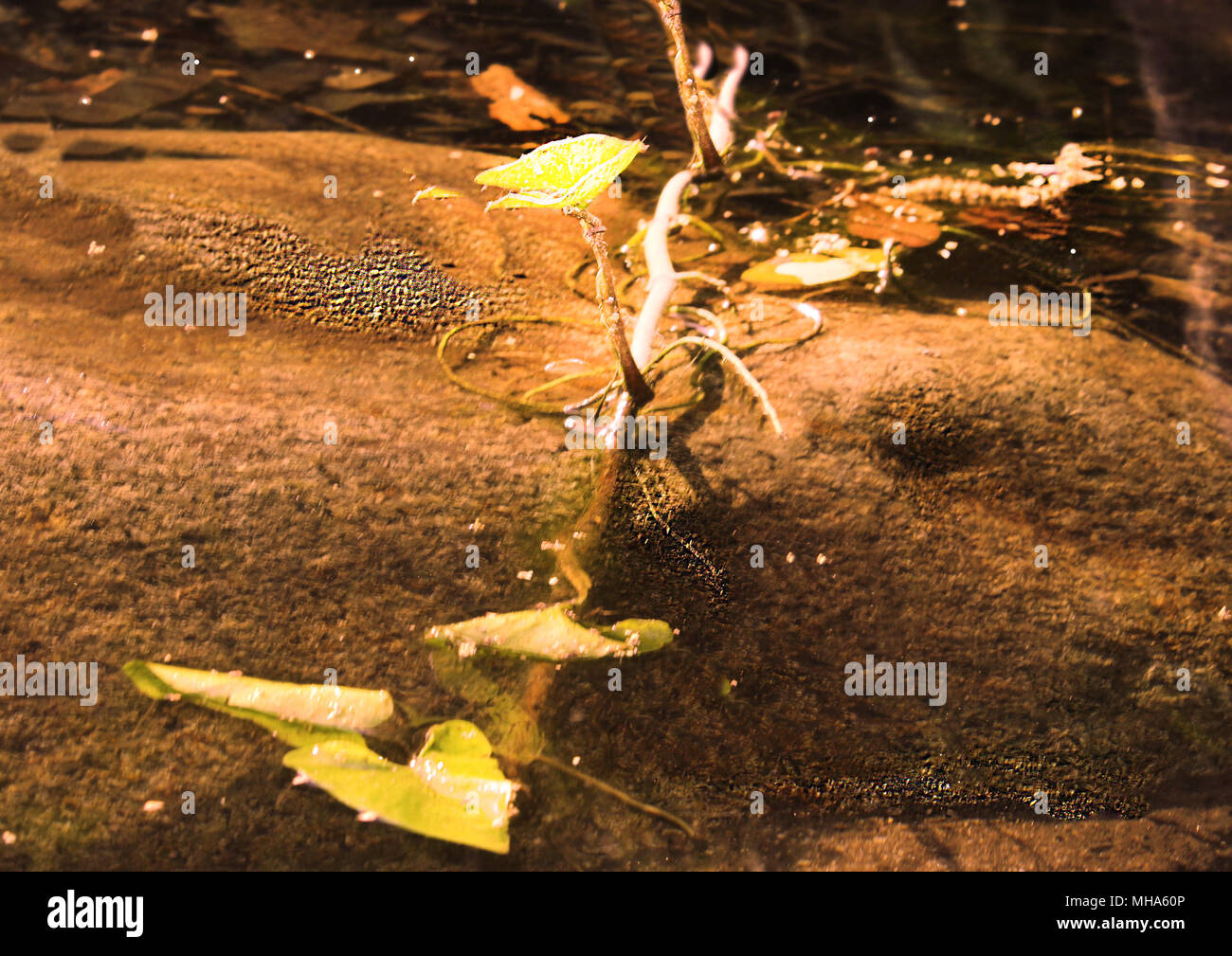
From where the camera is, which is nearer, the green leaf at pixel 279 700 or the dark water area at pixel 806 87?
the green leaf at pixel 279 700

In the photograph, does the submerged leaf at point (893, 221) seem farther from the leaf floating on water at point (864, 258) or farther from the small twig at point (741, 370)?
the small twig at point (741, 370)

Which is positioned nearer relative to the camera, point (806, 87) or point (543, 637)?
point (543, 637)

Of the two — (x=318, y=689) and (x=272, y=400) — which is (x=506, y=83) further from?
(x=318, y=689)

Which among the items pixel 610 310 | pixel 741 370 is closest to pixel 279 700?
pixel 610 310

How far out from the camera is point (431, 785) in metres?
1.21

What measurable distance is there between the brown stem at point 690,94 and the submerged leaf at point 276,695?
1607mm

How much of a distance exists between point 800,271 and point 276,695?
57.9 inches

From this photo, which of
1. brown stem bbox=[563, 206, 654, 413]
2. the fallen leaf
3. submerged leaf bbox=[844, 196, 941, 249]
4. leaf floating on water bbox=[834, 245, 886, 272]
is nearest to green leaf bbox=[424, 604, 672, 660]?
brown stem bbox=[563, 206, 654, 413]

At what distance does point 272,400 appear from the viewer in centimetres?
164

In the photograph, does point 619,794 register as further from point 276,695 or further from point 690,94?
point 690,94

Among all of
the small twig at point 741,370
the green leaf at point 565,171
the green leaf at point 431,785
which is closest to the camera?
the green leaf at point 431,785

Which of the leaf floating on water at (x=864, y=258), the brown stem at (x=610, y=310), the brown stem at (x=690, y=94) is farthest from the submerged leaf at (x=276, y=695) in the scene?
the brown stem at (x=690, y=94)

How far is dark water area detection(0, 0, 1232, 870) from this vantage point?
1221mm

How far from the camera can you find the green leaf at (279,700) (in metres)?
1.26
